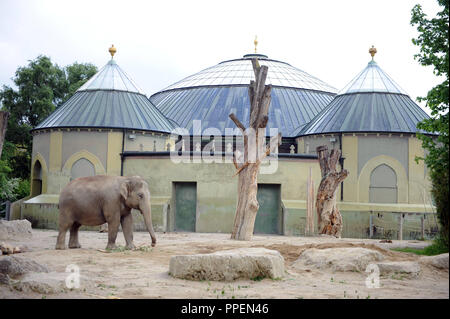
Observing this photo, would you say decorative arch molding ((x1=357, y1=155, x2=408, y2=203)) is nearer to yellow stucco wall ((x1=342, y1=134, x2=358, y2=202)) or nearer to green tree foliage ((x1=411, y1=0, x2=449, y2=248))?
yellow stucco wall ((x1=342, y1=134, x2=358, y2=202))

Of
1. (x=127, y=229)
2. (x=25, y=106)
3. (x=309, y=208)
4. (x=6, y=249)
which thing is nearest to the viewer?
(x=6, y=249)

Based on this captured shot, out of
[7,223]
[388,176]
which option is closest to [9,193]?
[7,223]

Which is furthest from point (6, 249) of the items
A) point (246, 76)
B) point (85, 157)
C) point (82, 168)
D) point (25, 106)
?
point (25, 106)

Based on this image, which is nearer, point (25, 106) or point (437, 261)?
point (437, 261)

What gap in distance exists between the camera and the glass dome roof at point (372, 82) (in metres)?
35.1

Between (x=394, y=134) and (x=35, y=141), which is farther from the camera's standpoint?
(x=35, y=141)

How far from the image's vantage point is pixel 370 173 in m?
32.3

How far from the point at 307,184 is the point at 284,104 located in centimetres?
1206

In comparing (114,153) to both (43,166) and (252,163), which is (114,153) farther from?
(252,163)

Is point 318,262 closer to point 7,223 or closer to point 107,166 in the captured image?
point 7,223

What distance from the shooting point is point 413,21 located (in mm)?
18234

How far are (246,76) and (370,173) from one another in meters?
14.0

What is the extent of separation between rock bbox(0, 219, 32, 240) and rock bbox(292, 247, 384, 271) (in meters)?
11.6
